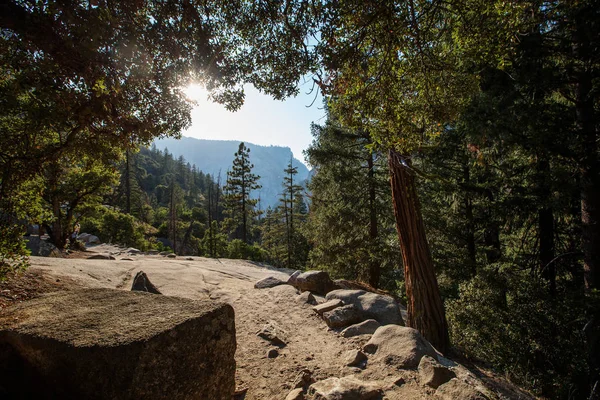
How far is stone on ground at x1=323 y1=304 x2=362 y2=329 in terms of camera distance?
14.3 feet

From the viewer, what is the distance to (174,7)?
128 inches

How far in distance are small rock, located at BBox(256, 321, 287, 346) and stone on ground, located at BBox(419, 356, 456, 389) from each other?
74.1 inches

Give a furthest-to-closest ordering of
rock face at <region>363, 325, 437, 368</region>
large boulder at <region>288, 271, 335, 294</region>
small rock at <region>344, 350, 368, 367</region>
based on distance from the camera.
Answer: large boulder at <region>288, 271, 335, 294</region>, small rock at <region>344, 350, 368, 367</region>, rock face at <region>363, 325, 437, 368</region>

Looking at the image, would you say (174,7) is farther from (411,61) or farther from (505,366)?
(505,366)

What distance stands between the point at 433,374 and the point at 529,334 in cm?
506

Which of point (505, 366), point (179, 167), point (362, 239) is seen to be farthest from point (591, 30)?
point (179, 167)

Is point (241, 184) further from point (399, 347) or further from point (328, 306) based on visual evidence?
point (399, 347)

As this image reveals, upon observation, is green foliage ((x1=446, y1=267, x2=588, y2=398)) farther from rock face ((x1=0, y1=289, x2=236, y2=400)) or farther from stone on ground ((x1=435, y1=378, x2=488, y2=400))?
rock face ((x1=0, y1=289, x2=236, y2=400))

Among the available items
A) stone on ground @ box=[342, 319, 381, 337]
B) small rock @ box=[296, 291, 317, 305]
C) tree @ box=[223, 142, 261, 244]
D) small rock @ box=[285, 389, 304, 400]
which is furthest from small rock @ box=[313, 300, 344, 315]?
tree @ box=[223, 142, 261, 244]

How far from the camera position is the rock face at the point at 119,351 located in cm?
159

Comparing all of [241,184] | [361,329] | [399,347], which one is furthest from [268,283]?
[241,184]

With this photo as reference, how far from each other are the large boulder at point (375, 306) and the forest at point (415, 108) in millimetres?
363

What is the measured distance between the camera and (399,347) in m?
3.21

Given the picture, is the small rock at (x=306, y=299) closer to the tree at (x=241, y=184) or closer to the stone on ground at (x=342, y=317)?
the stone on ground at (x=342, y=317)
